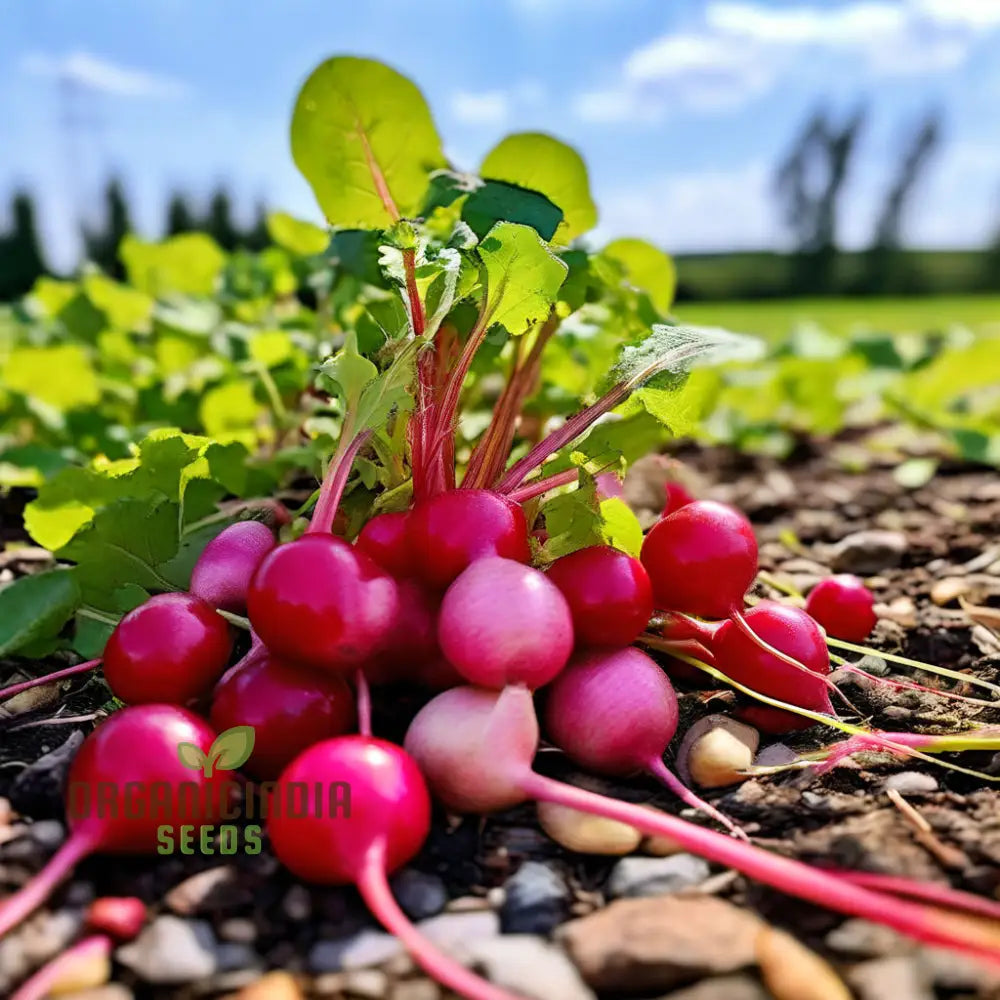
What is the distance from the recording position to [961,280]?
25.0 metres

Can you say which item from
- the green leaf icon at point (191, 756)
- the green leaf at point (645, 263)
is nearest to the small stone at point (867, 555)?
the green leaf at point (645, 263)

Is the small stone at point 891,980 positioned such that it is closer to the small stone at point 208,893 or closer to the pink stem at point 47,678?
the small stone at point 208,893

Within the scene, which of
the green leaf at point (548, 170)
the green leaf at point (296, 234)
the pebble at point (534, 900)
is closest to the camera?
the pebble at point (534, 900)

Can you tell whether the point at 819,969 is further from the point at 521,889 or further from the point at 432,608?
the point at 432,608

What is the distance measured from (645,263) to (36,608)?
1554 mm

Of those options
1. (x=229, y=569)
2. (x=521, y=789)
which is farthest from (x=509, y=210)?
(x=521, y=789)

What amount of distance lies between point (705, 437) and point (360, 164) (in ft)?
7.24

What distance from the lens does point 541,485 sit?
148 centimetres

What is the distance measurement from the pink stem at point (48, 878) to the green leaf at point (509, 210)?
1065 millimetres

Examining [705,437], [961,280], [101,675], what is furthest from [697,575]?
[961,280]

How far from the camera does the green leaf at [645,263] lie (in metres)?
2.34

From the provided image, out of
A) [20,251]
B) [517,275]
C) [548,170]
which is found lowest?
[20,251]

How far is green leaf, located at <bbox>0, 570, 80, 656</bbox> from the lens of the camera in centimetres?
157

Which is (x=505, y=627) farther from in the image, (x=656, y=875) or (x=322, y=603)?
(x=656, y=875)
